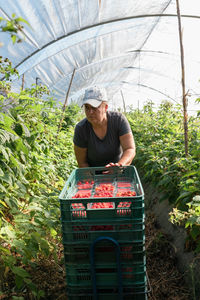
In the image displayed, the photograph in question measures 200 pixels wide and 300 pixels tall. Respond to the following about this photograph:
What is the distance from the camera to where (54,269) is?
8.18ft

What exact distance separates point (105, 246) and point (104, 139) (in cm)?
124

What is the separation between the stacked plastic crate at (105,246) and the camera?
65.4 inches

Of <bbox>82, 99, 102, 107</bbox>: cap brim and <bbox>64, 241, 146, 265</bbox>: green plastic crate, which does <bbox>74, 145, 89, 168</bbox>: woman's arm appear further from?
<bbox>64, 241, 146, 265</bbox>: green plastic crate

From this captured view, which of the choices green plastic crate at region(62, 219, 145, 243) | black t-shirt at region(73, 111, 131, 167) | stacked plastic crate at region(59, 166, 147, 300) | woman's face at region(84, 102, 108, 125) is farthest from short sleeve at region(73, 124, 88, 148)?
green plastic crate at region(62, 219, 145, 243)

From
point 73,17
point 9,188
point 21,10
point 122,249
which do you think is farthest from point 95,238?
point 73,17

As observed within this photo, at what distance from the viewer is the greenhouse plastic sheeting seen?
18.3 ft

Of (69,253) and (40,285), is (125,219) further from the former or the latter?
(40,285)

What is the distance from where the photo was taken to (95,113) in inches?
98.3

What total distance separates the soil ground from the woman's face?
129cm

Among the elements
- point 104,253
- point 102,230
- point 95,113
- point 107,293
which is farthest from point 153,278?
point 95,113

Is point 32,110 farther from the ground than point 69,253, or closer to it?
farther from the ground

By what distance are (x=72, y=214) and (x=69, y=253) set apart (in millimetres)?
241

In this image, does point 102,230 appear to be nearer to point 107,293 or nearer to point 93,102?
point 107,293

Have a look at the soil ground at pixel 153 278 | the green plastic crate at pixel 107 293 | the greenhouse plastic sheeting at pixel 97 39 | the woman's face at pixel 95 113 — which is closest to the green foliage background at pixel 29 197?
the soil ground at pixel 153 278
